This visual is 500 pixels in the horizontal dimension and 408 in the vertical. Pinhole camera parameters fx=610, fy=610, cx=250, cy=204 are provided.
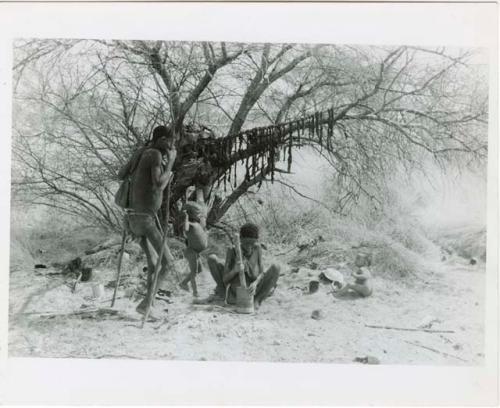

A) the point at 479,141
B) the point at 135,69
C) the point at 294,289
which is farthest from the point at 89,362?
the point at 479,141

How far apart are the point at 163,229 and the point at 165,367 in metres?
1.36

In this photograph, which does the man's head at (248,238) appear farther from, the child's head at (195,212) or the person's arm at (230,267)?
the child's head at (195,212)

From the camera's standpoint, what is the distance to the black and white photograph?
5.94 meters

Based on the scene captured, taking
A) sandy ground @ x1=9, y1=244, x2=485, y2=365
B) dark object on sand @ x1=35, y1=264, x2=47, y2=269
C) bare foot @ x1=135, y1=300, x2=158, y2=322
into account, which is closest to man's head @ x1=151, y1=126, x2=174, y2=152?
sandy ground @ x1=9, y1=244, x2=485, y2=365

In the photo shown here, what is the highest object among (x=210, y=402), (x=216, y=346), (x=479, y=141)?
(x=479, y=141)

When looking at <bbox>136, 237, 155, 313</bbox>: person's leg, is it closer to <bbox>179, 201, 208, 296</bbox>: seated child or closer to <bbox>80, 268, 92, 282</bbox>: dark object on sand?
<bbox>179, 201, 208, 296</bbox>: seated child

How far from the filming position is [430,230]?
20.6 feet

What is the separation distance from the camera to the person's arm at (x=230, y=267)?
6.08 meters

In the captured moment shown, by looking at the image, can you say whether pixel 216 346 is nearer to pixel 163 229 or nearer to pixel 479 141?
pixel 163 229

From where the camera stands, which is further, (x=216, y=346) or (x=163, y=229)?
(x=163, y=229)

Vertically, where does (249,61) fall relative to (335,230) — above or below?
above

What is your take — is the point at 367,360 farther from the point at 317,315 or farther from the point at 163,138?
the point at 163,138

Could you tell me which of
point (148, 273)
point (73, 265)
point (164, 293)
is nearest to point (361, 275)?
point (164, 293)

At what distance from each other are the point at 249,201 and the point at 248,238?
426 millimetres
